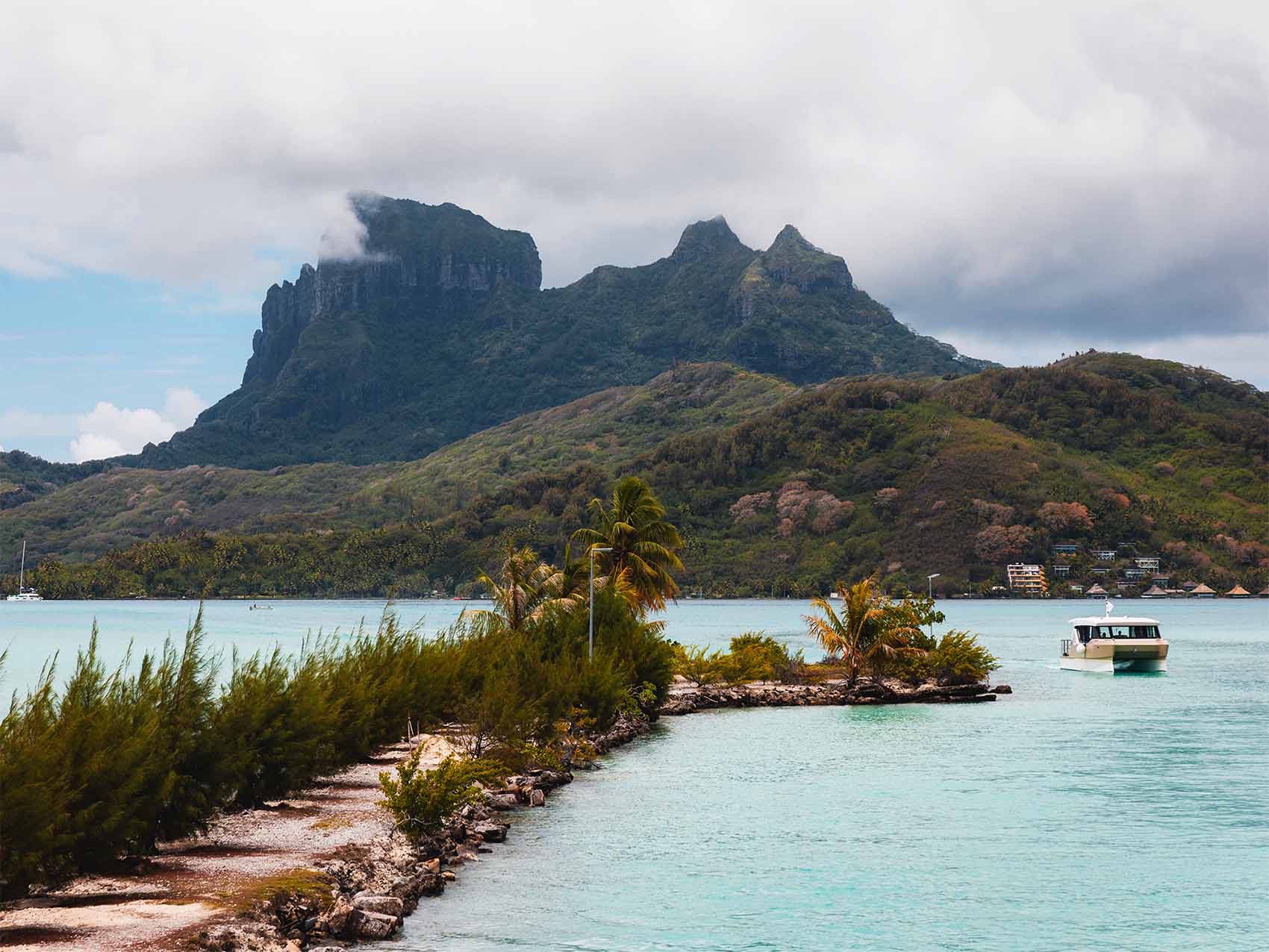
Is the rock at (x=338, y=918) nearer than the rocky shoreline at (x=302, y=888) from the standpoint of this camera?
No

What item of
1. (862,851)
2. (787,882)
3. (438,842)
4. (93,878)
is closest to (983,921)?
(787,882)

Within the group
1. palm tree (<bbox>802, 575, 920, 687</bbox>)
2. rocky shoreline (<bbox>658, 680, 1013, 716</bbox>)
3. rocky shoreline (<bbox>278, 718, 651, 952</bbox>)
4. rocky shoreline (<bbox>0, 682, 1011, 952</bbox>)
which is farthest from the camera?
palm tree (<bbox>802, 575, 920, 687</bbox>)

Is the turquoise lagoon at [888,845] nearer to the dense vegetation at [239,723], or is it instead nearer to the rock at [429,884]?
the rock at [429,884]

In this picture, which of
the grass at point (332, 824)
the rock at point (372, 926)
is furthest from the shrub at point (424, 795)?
the rock at point (372, 926)

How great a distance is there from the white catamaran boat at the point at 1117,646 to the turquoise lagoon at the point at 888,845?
99.7 ft

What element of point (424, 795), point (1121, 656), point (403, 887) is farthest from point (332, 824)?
point (1121, 656)

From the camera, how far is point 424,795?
26156 mm

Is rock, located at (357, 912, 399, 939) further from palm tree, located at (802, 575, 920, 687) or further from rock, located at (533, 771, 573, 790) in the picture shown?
palm tree, located at (802, 575, 920, 687)

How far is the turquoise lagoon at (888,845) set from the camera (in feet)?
76.3

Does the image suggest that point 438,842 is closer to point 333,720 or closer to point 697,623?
point 333,720

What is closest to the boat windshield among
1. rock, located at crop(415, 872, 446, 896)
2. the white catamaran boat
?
the white catamaran boat

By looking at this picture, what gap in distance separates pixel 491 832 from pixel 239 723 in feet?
24.2

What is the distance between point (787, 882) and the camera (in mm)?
27375

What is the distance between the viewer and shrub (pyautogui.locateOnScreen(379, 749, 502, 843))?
26.0 meters
